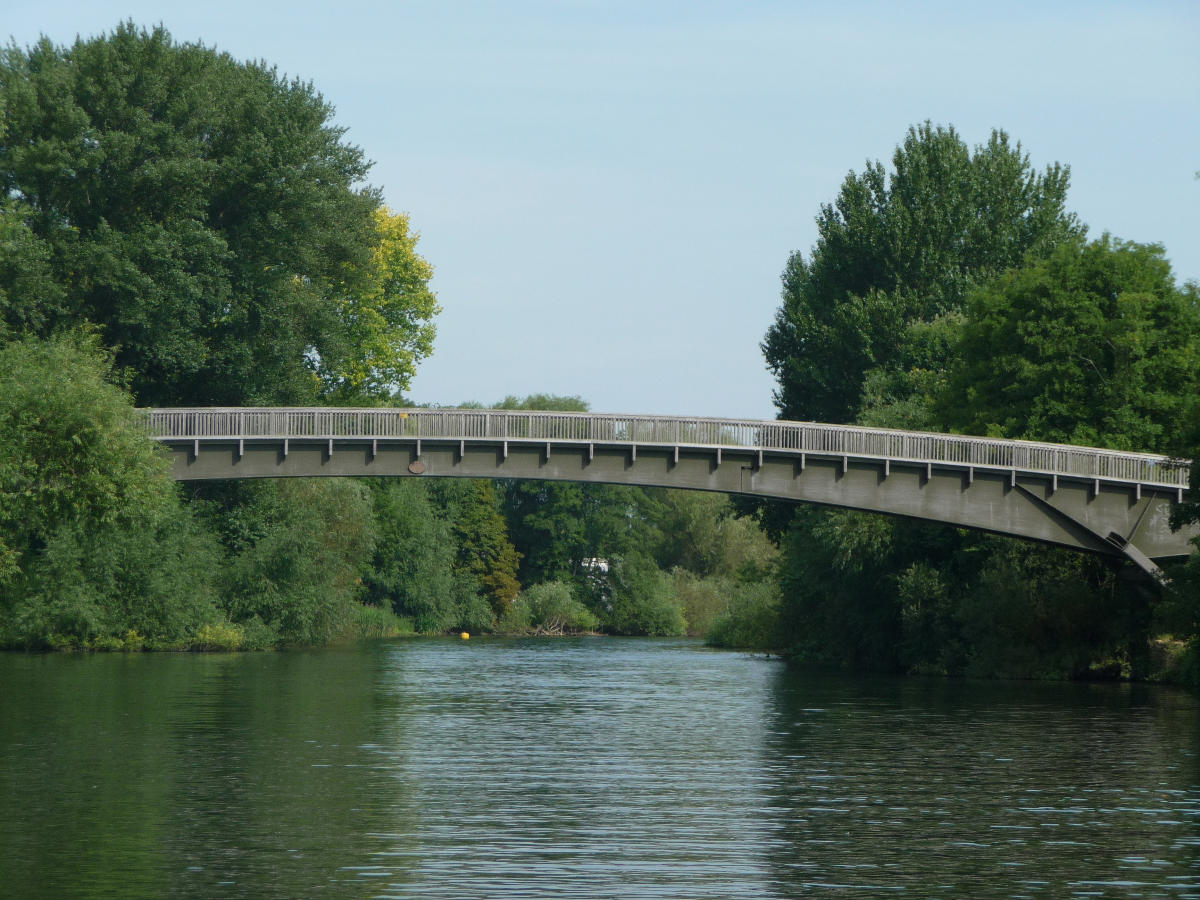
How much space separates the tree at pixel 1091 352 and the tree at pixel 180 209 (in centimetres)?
2688

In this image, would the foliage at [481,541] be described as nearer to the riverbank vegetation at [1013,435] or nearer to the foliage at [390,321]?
the foliage at [390,321]

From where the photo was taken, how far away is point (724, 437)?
2233 inches

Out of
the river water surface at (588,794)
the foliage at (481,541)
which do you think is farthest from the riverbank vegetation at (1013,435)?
the foliage at (481,541)

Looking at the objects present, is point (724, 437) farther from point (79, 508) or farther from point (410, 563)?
point (410, 563)

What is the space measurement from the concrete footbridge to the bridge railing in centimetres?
5

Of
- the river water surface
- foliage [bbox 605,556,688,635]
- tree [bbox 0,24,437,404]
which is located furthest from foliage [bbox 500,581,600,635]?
the river water surface

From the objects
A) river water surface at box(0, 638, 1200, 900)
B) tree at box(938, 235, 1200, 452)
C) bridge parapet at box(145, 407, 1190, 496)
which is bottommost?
river water surface at box(0, 638, 1200, 900)

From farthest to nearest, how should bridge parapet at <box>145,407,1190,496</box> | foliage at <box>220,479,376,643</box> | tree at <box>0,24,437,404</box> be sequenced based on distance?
foliage at <box>220,479,376,643</box>
tree at <box>0,24,437,404</box>
bridge parapet at <box>145,407,1190,496</box>

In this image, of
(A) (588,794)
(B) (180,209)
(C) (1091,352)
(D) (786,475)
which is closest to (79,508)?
(B) (180,209)

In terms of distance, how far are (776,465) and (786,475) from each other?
18.3 inches

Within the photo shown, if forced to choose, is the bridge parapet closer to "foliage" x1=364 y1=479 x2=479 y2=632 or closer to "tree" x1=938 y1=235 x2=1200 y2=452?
"tree" x1=938 y1=235 x2=1200 y2=452

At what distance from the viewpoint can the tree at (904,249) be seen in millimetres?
79375

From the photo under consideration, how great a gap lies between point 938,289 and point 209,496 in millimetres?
34088

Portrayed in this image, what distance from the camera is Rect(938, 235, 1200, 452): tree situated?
198ft
